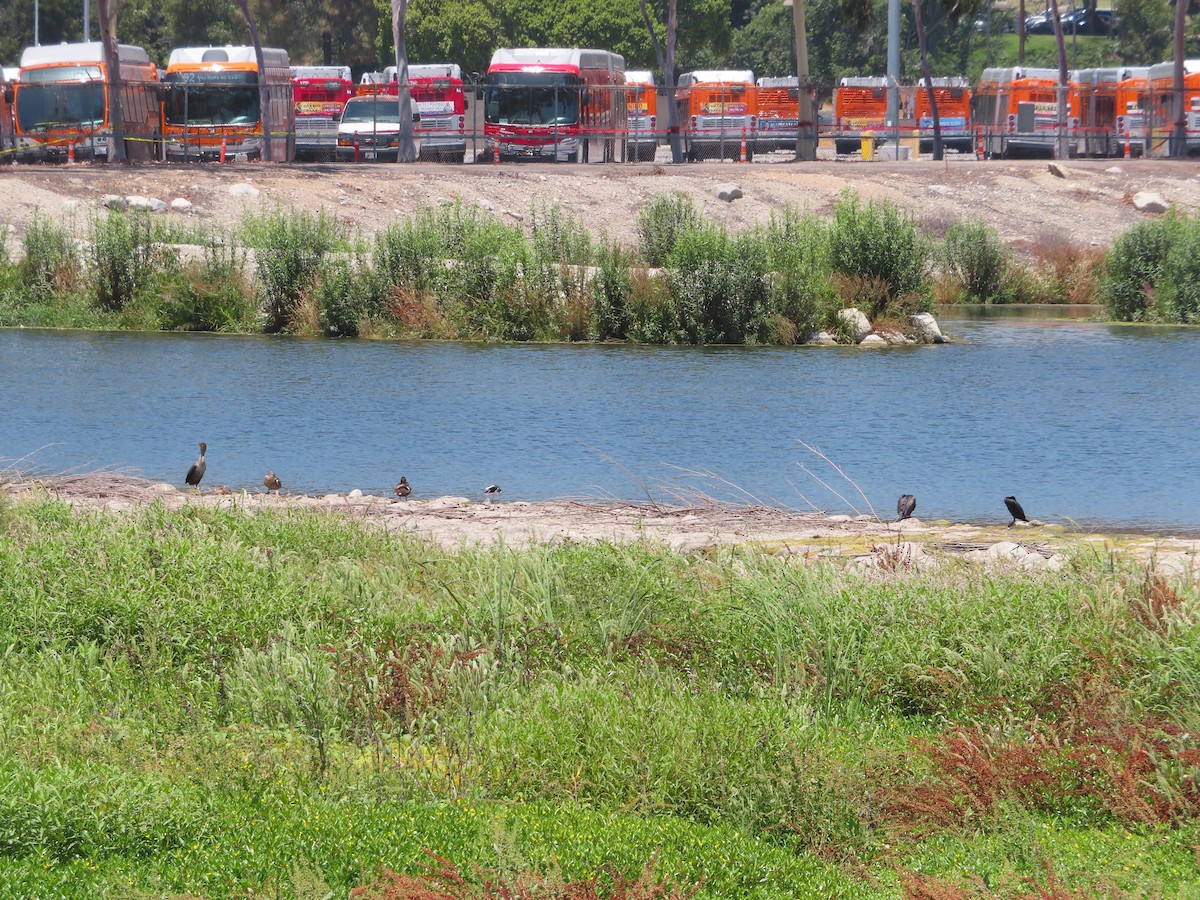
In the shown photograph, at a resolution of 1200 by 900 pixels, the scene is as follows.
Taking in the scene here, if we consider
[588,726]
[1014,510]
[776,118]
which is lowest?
[1014,510]

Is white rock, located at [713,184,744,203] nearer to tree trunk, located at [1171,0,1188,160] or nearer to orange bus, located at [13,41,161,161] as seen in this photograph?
orange bus, located at [13,41,161,161]

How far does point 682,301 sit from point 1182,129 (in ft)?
108

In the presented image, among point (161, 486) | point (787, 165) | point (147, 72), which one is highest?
point (147, 72)

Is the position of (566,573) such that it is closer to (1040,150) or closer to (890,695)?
(890,695)

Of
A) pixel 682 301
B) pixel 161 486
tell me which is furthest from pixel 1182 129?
pixel 161 486

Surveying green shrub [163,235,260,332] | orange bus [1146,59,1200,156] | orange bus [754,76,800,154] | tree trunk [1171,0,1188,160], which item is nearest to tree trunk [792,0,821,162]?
orange bus [754,76,800,154]

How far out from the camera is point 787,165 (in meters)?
49.3

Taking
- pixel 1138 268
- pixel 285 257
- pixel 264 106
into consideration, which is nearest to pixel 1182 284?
pixel 1138 268

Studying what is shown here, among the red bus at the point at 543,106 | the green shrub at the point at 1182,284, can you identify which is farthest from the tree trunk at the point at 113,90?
the green shrub at the point at 1182,284

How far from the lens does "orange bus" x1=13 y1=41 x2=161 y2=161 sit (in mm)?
46406

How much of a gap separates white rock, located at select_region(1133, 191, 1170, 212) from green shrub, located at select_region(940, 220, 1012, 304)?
12.0 m

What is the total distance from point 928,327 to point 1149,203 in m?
20.7

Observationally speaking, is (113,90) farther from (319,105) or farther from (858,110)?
(858,110)

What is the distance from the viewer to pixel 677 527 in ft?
43.8
